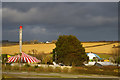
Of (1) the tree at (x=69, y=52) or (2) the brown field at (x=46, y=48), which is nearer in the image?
(1) the tree at (x=69, y=52)

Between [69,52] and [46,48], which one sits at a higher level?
[46,48]

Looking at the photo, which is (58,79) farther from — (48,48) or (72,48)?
(48,48)

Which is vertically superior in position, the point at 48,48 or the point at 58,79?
the point at 48,48

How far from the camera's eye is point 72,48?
4353cm

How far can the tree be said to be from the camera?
4228cm

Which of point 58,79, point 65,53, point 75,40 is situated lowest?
point 58,79

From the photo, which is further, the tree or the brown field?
the brown field

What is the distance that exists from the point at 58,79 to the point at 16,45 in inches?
1697

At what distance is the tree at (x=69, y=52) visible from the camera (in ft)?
139

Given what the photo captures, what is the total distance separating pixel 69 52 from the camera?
43.3m

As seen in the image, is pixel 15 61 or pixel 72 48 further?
pixel 72 48

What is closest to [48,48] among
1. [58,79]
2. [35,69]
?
[35,69]

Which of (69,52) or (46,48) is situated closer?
(69,52)

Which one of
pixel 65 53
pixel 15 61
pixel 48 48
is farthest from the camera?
pixel 48 48
